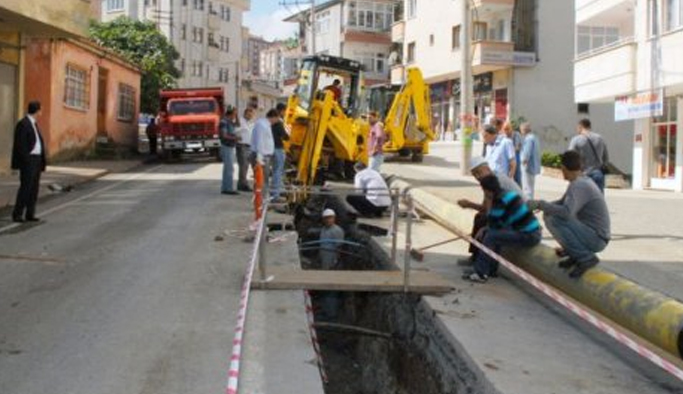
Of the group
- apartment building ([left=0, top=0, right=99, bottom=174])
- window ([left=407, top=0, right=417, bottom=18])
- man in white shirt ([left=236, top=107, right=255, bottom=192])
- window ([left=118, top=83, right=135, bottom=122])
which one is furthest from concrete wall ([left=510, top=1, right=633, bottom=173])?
man in white shirt ([left=236, top=107, right=255, bottom=192])

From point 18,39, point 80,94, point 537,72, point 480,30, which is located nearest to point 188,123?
point 80,94

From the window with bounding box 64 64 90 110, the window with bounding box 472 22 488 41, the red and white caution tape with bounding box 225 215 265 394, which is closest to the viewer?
the red and white caution tape with bounding box 225 215 265 394

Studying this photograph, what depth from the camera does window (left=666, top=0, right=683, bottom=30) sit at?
876 inches

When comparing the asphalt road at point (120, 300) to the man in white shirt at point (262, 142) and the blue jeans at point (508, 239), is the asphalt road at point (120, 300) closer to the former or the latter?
the man in white shirt at point (262, 142)

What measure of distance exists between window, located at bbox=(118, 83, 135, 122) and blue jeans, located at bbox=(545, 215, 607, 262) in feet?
91.7

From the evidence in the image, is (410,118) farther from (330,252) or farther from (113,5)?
(113,5)

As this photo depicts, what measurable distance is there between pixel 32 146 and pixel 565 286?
8.50m

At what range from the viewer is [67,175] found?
68.6 ft

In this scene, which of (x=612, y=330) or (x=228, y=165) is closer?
(x=612, y=330)

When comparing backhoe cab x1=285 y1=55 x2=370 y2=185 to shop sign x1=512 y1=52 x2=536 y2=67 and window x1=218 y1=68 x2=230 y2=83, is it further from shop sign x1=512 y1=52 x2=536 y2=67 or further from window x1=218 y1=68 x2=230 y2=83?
window x1=218 y1=68 x2=230 y2=83

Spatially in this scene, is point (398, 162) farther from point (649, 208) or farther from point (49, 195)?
point (49, 195)

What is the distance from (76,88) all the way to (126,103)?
21.3 feet

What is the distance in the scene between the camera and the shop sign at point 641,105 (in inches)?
907

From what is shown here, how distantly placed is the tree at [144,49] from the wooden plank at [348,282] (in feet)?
103
